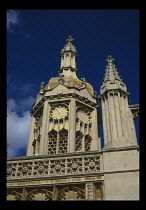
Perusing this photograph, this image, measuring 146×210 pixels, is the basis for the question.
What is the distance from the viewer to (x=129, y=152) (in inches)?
463

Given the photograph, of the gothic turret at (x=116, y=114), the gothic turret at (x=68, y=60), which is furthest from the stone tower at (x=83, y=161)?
the gothic turret at (x=68, y=60)

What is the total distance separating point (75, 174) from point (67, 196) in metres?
0.79

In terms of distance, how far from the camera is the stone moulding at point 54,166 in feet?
39.1

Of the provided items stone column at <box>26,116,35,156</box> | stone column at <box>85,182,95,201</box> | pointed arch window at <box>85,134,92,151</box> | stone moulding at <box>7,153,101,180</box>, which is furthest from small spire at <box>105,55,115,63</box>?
stone column at <box>85,182,95,201</box>

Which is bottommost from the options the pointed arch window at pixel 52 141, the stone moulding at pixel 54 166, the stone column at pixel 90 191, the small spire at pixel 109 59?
the stone column at pixel 90 191

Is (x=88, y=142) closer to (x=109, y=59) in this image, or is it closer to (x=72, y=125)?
(x=72, y=125)

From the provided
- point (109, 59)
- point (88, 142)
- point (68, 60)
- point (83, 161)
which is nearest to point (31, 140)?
point (88, 142)

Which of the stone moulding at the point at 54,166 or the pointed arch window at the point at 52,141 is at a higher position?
the pointed arch window at the point at 52,141

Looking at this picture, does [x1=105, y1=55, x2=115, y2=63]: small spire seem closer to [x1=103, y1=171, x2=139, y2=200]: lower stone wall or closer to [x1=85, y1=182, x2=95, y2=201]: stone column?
[x1=103, y1=171, x2=139, y2=200]: lower stone wall

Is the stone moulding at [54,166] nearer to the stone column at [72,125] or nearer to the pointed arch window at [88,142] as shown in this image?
the stone column at [72,125]

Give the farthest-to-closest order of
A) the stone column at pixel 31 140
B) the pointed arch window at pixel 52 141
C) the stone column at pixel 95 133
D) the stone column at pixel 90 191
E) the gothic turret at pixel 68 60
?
the gothic turret at pixel 68 60 → the stone column at pixel 31 140 → the stone column at pixel 95 133 → the pointed arch window at pixel 52 141 → the stone column at pixel 90 191

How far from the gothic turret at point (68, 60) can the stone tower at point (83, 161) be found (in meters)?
5.61
